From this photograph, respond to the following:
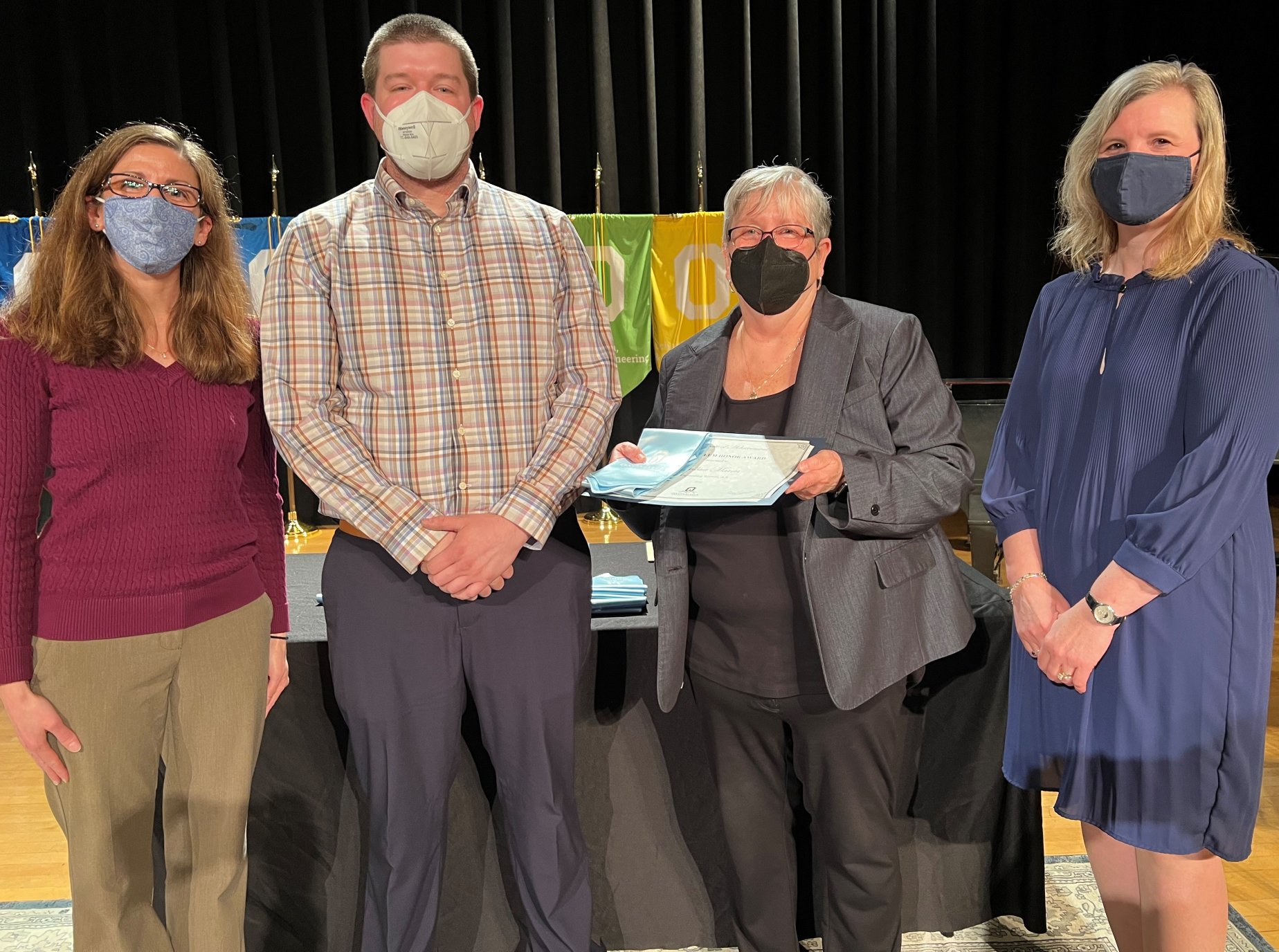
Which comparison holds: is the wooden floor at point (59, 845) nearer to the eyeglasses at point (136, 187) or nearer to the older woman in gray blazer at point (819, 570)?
the older woman in gray blazer at point (819, 570)

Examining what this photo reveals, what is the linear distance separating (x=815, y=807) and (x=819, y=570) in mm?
445

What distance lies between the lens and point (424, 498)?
167 centimetres

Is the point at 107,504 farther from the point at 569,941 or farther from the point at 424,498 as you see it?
the point at 569,941

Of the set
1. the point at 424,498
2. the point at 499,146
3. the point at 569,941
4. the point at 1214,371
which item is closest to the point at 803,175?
the point at 1214,371

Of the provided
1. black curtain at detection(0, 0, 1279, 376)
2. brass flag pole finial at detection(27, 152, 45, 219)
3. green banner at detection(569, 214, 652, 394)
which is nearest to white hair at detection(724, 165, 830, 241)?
green banner at detection(569, 214, 652, 394)

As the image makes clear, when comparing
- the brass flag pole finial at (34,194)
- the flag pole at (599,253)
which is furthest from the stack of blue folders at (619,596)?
the brass flag pole finial at (34,194)

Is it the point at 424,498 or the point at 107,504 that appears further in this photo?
the point at 424,498

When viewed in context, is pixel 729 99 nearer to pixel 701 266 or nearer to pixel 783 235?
pixel 701 266

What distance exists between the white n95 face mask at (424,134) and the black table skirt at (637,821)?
1.01 meters

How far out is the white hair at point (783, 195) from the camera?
5.65 feet

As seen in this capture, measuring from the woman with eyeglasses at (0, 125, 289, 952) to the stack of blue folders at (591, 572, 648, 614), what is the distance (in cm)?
73

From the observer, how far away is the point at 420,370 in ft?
5.49

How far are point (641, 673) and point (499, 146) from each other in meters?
6.15

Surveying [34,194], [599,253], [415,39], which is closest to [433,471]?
[415,39]
